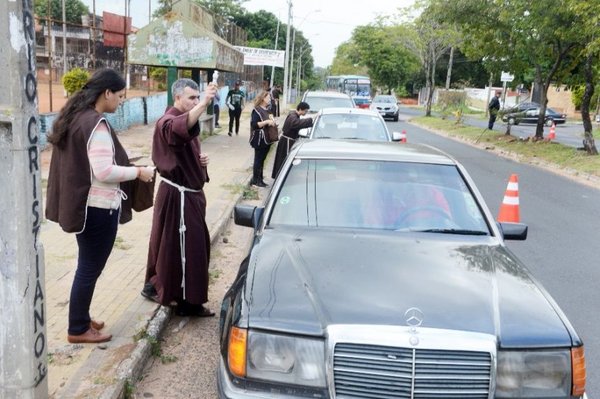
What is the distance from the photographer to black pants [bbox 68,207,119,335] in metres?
3.64

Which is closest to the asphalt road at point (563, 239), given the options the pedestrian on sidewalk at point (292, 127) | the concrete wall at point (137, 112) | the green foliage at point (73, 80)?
the pedestrian on sidewalk at point (292, 127)

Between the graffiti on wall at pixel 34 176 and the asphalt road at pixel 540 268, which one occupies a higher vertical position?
the graffiti on wall at pixel 34 176

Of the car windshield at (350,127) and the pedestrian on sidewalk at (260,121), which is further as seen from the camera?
the pedestrian on sidewalk at (260,121)

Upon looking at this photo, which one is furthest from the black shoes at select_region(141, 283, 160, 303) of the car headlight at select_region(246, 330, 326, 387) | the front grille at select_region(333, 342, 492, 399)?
the front grille at select_region(333, 342, 492, 399)

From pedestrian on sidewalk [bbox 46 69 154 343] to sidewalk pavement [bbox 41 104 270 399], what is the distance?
1.04ft

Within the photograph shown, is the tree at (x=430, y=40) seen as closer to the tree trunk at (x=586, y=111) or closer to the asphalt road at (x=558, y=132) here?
the asphalt road at (x=558, y=132)

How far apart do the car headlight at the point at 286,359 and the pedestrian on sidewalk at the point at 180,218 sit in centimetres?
201

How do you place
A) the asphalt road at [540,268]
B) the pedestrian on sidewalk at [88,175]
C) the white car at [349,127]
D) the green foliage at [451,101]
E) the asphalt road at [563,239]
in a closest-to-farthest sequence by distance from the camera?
the pedestrian on sidewalk at [88,175], the asphalt road at [540,268], the asphalt road at [563,239], the white car at [349,127], the green foliage at [451,101]

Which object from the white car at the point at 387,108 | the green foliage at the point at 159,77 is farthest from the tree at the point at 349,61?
the green foliage at the point at 159,77

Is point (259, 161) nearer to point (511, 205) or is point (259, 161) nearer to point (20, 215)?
point (511, 205)

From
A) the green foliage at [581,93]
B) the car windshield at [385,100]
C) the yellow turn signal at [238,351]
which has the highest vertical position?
the green foliage at [581,93]

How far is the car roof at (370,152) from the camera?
4184mm

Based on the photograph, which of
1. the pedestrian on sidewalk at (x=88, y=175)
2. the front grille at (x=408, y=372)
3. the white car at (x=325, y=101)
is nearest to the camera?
the front grille at (x=408, y=372)

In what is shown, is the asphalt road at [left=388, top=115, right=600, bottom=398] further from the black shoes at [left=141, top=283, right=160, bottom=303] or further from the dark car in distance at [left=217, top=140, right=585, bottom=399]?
the black shoes at [left=141, top=283, right=160, bottom=303]
